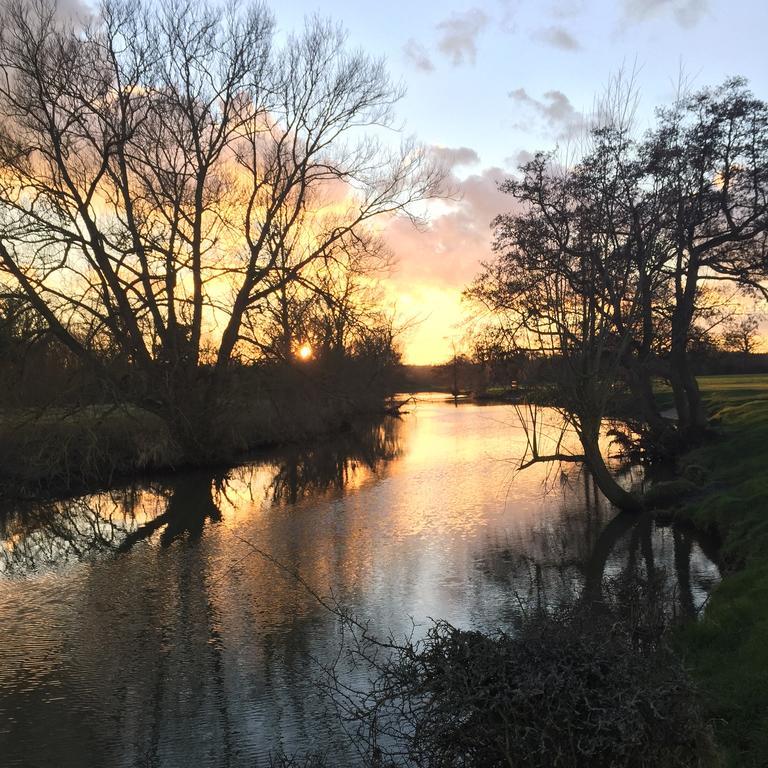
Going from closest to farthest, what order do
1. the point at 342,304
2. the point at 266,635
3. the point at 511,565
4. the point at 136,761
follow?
the point at 136,761, the point at 266,635, the point at 511,565, the point at 342,304

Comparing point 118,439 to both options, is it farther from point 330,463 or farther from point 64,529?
point 64,529

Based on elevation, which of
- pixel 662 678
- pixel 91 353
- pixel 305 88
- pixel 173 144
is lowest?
pixel 662 678

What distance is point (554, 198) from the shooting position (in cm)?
2134

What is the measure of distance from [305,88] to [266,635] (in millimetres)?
20721

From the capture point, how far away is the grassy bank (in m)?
5.11

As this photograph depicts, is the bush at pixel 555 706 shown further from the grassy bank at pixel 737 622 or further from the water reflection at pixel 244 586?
the water reflection at pixel 244 586

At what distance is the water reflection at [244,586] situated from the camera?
6301 millimetres

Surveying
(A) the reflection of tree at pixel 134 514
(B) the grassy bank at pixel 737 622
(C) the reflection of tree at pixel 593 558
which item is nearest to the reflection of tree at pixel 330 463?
(A) the reflection of tree at pixel 134 514

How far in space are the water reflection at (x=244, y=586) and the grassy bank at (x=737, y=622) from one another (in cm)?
63

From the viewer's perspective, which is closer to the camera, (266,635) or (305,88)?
(266,635)

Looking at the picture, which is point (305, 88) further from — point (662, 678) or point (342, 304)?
point (662, 678)

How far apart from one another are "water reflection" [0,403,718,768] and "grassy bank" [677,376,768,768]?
63cm

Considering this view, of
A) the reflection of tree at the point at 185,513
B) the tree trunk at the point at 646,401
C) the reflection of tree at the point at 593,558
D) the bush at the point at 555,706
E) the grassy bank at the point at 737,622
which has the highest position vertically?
the tree trunk at the point at 646,401

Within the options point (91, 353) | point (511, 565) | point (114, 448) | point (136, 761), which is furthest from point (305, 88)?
point (136, 761)
